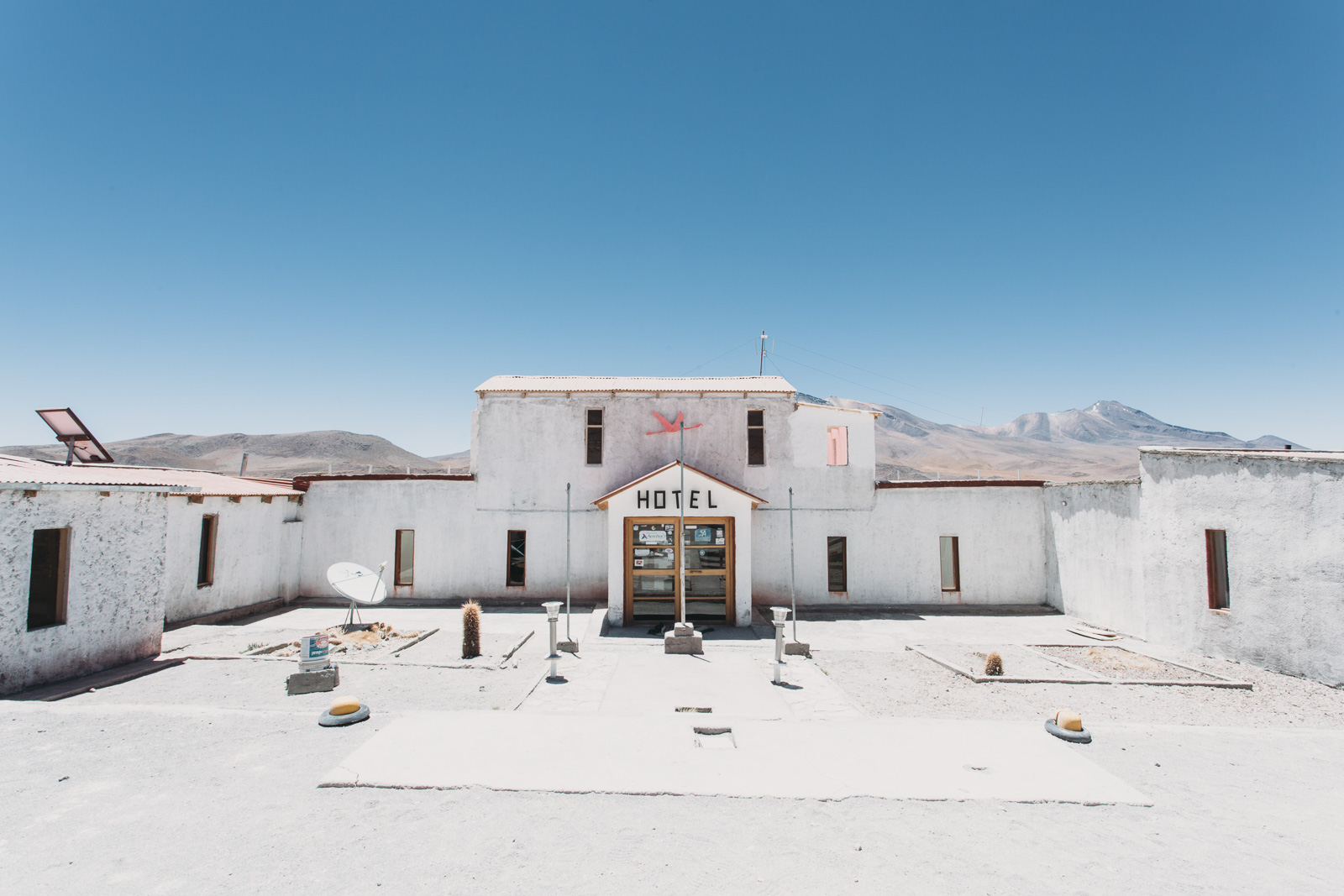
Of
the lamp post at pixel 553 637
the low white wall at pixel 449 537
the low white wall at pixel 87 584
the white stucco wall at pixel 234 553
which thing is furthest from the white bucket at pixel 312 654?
the low white wall at pixel 449 537

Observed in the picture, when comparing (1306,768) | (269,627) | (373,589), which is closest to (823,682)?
(1306,768)

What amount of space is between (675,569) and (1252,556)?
1122 cm

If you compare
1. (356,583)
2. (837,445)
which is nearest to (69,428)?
(356,583)

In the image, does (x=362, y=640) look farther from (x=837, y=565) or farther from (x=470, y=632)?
(x=837, y=565)

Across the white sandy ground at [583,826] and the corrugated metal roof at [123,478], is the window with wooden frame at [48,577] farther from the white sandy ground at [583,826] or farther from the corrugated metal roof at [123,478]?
the white sandy ground at [583,826]

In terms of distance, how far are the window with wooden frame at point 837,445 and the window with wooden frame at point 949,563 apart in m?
3.61

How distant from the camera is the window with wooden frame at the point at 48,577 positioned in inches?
386

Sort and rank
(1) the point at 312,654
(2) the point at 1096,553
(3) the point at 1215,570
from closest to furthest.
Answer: (1) the point at 312,654 → (3) the point at 1215,570 → (2) the point at 1096,553

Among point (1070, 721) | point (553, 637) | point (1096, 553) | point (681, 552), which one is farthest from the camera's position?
point (1096, 553)

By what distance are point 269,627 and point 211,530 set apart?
288 centimetres

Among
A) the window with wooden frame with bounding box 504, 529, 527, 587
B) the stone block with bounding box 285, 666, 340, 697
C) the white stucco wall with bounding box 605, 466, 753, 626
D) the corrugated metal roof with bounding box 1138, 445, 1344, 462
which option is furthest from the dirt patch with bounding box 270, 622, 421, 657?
the corrugated metal roof with bounding box 1138, 445, 1344, 462

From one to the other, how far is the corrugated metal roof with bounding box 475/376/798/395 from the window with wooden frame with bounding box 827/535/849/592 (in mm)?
4560

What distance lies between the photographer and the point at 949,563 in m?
17.7

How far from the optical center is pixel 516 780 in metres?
6.54
